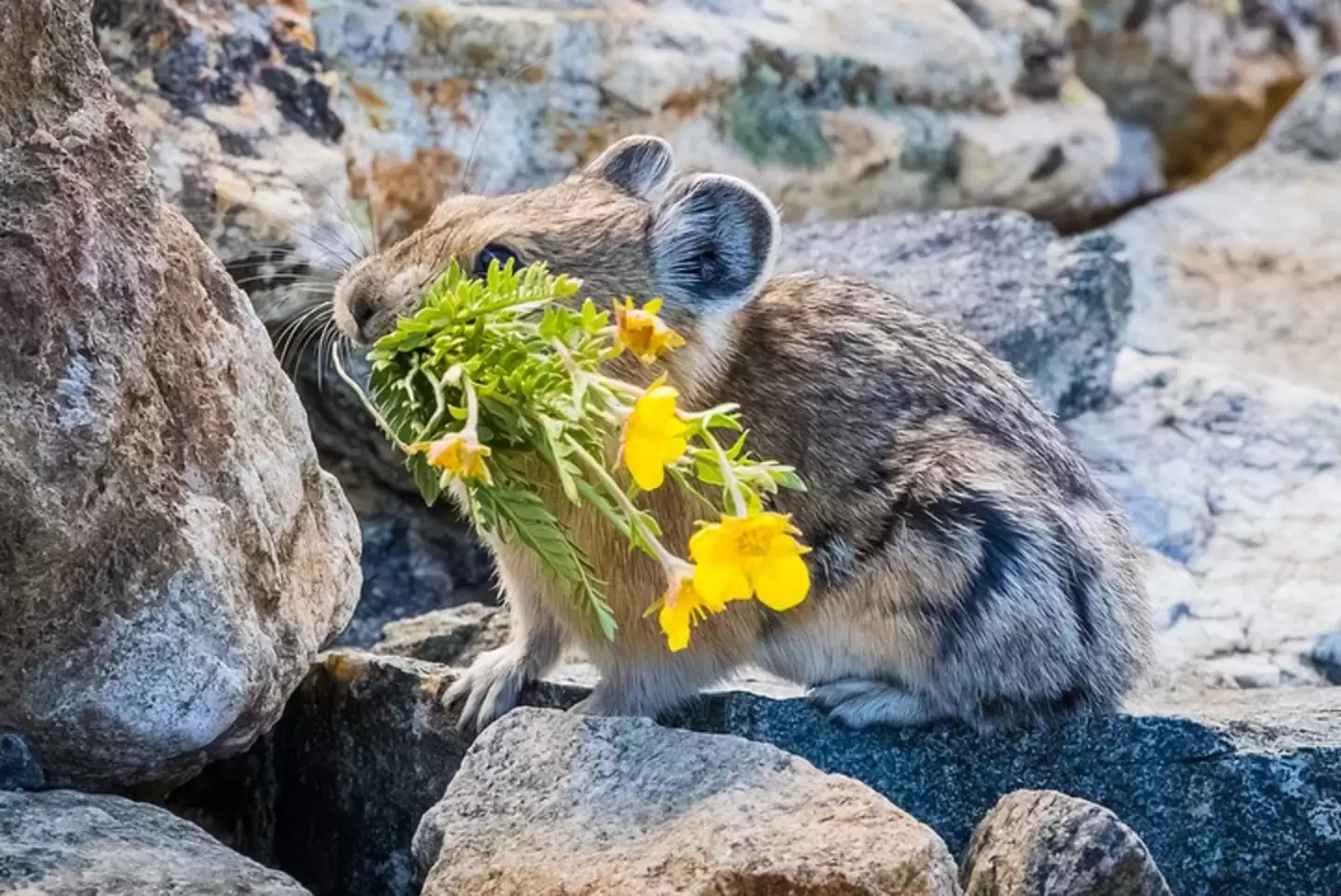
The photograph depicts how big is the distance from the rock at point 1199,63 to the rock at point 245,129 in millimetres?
5777

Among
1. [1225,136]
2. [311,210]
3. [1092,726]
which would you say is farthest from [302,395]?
[1225,136]

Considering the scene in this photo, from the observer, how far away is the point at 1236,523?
7.01 metres

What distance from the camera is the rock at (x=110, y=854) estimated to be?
3.36 metres

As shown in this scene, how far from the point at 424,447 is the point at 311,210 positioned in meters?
2.61

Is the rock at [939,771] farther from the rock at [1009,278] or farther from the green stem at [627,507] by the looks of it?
the rock at [1009,278]

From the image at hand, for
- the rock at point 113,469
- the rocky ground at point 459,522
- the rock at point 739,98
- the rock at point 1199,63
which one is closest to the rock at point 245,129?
the rocky ground at point 459,522

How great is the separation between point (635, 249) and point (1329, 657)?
9.43 ft

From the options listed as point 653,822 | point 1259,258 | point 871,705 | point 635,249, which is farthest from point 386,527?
point 1259,258

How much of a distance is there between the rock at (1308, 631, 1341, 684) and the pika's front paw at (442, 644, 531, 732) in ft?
9.23

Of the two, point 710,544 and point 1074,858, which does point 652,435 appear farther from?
point 1074,858

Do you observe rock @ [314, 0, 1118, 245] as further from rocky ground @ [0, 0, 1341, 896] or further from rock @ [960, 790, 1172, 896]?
rock @ [960, 790, 1172, 896]

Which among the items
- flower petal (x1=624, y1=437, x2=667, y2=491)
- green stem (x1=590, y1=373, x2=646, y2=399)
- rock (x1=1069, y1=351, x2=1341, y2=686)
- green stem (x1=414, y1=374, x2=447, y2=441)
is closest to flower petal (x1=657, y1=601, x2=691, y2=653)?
flower petal (x1=624, y1=437, x2=667, y2=491)

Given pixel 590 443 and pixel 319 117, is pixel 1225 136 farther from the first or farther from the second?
pixel 590 443

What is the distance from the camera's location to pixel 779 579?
3398 mm
